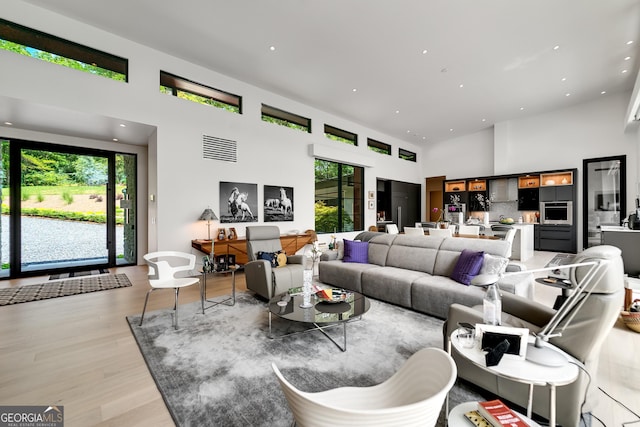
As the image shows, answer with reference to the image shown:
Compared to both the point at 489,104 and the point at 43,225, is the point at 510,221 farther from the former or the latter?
the point at 43,225

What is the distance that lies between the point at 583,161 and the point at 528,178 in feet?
4.40

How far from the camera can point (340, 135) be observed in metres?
8.65

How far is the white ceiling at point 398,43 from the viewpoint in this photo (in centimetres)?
394

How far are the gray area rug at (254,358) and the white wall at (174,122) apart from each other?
265cm

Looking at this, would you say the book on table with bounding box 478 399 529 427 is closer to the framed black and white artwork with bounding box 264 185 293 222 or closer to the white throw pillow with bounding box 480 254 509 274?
the white throw pillow with bounding box 480 254 509 274

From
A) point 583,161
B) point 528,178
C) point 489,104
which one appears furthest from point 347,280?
point 583,161

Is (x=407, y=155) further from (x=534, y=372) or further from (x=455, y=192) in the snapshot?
(x=534, y=372)

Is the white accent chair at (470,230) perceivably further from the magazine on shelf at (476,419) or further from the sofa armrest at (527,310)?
the magazine on shelf at (476,419)

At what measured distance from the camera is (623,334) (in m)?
2.79

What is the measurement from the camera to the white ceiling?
3943 millimetres

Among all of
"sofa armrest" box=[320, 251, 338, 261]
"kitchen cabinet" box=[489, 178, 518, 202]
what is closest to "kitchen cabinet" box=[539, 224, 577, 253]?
"kitchen cabinet" box=[489, 178, 518, 202]

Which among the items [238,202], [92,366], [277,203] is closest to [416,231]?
[277,203]

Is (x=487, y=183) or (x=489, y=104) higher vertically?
(x=489, y=104)

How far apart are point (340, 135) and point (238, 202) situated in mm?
4241
